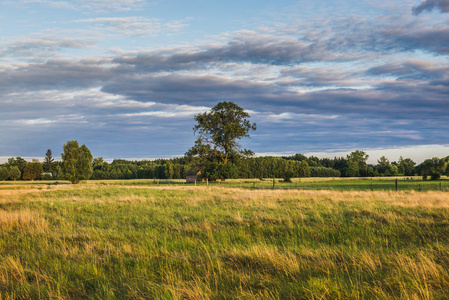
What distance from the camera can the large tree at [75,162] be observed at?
245ft

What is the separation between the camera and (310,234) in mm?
9711

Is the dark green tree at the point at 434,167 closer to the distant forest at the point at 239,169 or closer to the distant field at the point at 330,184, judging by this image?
the distant field at the point at 330,184

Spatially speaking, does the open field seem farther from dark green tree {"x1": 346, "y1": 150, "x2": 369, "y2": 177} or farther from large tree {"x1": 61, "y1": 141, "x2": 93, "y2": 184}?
dark green tree {"x1": 346, "y1": 150, "x2": 369, "y2": 177}

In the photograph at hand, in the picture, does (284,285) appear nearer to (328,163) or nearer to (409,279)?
(409,279)

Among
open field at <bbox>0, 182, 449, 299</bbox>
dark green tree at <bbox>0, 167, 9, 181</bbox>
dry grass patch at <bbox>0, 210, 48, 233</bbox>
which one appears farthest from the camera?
dark green tree at <bbox>0, 167, 9, 181</bbox>

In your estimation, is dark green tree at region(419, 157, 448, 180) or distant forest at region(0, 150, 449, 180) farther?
distant forest at region(0, 150, 449, 180)

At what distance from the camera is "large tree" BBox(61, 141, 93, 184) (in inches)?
2940

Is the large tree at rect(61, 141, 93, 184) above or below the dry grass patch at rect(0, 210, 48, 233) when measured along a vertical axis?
above

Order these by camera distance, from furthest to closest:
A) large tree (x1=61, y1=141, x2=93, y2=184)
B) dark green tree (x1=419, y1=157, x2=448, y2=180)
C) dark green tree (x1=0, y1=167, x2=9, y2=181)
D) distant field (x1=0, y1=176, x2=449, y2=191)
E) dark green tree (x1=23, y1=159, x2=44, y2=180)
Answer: dark green tree (x1=23, y1=159, x2=44, y2=180) < dark green tree (x1=0, y1=167, x2=9, y2=181) < dark green tree (x1=419, y1=157, x2=448, y2=180) < large tree (x1=61, y1=141, x2=93, y2=184) < distant field (x1=0, y1=176, x2=449, y2=191)

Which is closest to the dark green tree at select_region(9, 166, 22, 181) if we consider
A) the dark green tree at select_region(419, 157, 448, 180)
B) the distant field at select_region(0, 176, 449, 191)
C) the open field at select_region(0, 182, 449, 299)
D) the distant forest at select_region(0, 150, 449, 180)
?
the distant forest at select_region(0, 150, 449, 180)

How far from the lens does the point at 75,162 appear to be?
75.2 metres

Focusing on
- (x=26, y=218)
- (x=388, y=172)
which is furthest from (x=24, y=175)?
(x=388, y=172)

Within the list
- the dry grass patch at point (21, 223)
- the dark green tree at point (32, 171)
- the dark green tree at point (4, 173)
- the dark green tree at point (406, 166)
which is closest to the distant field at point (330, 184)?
the dry grass patch at point (21, 223)

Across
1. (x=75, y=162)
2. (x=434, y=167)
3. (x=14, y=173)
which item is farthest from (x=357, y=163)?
(x=14, y=173)
